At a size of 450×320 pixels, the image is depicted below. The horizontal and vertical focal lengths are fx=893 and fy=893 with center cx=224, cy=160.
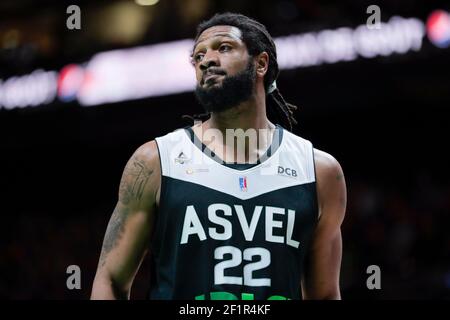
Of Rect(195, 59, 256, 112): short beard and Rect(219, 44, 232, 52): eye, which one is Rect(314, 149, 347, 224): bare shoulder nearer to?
Rect(195, 59, 256, 112): short beard

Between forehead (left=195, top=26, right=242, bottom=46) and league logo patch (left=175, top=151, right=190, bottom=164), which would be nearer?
league logo patch (left=175, top=151, right=190, bottom=164)

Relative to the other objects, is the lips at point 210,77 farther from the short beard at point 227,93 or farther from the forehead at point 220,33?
the forehead at point 220,33

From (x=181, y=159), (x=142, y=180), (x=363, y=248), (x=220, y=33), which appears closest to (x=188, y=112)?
(x=363, y=248)

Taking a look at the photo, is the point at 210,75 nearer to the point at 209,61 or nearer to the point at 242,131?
the point at 209,61

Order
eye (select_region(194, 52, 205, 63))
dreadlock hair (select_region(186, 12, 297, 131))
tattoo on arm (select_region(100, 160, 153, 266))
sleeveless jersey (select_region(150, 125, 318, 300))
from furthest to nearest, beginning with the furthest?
1. dreadlock hair (select_region(186, 12, 297, 131))
2. eye (select_region(194, 52, 205, 63))
3. tattoo on arm (select_region(100, 160, 153, 266))
4. sleeveless jersey (select_region(150, 125, 318, 300))

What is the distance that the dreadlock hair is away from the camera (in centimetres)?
433

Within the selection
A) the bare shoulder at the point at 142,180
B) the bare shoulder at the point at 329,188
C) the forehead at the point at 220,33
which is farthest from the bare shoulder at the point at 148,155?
the bare shoulder at the point at 329,188

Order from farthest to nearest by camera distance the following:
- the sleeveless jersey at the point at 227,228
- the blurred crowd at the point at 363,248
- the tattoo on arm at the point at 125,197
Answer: the blurred crowd at the point at 363,248, the tattoo on arm at the point at 125,197, the sleeveless jersey at the point at 227,228

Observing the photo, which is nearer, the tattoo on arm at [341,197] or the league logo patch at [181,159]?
the league logo patch at [181,159]

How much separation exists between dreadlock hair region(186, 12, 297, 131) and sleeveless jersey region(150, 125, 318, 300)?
586mm

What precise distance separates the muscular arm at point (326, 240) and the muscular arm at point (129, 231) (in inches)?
30.4

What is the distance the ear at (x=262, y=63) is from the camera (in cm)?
436

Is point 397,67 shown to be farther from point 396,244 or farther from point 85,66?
point 85,66

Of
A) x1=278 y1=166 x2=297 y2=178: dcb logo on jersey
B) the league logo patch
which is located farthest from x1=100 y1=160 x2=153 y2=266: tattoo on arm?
x1=278 y1=166 x2=297 y2=178: dcb logo on jersey
